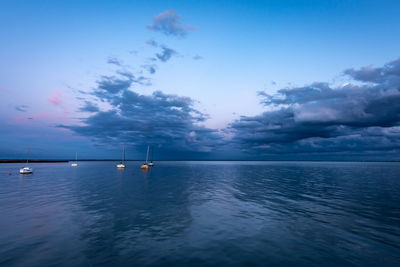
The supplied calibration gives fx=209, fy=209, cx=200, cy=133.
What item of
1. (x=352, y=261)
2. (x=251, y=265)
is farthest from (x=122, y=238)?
(x=352, y=261)

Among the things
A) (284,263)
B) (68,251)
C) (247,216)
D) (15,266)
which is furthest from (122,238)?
(247,216)

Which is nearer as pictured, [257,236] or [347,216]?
[257,236]

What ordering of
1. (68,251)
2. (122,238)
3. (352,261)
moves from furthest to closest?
(122,238) → (68,251) → (352,261)

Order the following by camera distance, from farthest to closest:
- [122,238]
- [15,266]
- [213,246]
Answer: [122,238] → [213,246] → [15,266]

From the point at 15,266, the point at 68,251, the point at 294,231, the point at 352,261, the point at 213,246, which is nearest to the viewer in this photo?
the point at 15,266

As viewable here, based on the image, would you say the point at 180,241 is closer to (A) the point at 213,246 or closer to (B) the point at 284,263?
(A) the point at 213,246

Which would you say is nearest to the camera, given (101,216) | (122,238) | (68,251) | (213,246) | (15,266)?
(15,266)

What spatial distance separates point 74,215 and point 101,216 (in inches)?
155

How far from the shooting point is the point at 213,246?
19.3 metres

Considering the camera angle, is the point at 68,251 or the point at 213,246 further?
the point at 213,246

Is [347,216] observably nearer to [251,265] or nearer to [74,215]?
[251,265]

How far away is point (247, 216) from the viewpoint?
29.5m

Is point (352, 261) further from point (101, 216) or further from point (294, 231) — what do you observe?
point (101, 216)

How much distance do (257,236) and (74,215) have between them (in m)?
24.6
